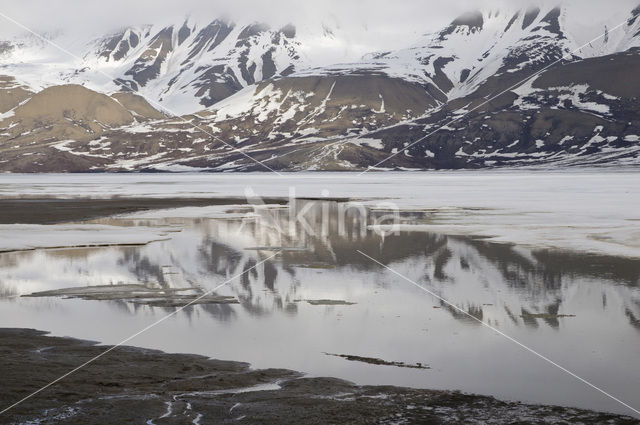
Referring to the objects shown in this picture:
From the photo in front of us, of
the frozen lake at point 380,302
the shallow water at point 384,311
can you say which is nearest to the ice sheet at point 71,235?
the frozen lake at point 380,302

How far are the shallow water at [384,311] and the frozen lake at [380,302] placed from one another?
0.05 metres

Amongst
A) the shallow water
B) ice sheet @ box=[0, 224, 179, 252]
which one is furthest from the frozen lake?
ice sheet @ box=[0, 224, 179, 252]

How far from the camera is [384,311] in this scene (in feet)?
61.4

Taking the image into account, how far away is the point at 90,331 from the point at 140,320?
1457mm

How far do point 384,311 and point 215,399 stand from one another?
8025mm

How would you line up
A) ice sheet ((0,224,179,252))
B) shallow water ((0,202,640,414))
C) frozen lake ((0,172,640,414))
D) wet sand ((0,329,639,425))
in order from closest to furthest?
wet sand ((0,329,639,425)) → shallow water ((0,202,640,414)) → frozen lake ((0,172,640,414)) → ice sheet ((0,224,179,252))

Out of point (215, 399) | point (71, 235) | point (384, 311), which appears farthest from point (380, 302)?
point (71, 235)

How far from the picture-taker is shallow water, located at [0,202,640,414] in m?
13.2

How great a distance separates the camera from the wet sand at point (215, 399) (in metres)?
10.5

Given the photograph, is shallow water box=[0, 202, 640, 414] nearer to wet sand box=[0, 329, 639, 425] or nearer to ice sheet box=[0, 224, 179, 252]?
wet sand box=[0, 329, 639, 425]

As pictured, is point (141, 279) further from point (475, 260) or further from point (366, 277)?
point (475, 260)

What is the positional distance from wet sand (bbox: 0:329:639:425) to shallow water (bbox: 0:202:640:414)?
0.63 metres

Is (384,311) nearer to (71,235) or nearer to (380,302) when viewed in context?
(380,302)

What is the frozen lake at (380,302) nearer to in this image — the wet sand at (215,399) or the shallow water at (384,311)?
the shallow water at (384,311)
